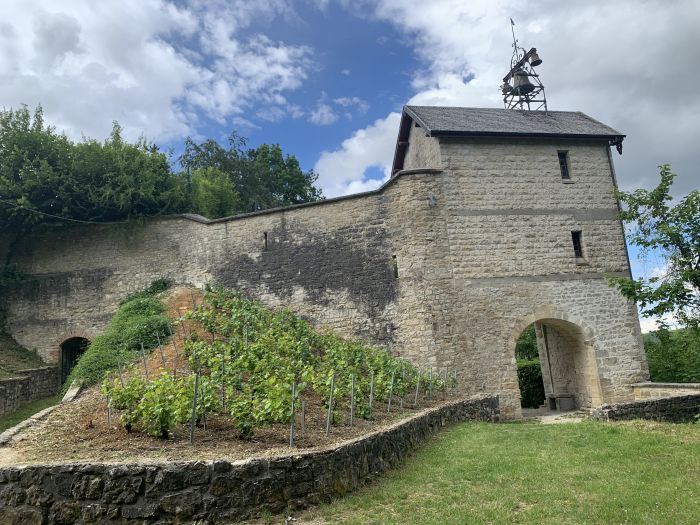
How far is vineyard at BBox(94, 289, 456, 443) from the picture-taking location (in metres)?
5.63

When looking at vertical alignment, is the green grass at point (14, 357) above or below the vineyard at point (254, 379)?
above

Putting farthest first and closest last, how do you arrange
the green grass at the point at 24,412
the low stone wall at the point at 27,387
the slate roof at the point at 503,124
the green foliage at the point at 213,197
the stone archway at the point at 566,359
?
the green foliage at the point at 213,197 → the slate roof at the point at 503,124 → the stone archway at the point at 566,359 → the low stone wall at the point at 27,387 → the green grass at the point at 24,412

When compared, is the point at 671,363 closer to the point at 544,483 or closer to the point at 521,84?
the point at 521,84

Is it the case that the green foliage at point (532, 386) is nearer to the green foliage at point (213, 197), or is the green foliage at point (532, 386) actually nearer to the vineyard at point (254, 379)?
the vineyard at point (254, 379)

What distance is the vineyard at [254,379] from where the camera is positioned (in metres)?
5.63

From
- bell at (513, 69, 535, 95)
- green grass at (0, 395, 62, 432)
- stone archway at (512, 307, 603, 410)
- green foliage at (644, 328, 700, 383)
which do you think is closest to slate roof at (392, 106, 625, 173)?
bell at (513, 69, 535, 95)

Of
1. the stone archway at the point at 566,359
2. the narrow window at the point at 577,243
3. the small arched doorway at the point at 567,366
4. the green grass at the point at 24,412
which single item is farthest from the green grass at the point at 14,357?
the narrow window at the point at 577,243

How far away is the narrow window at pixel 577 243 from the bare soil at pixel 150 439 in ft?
29.0

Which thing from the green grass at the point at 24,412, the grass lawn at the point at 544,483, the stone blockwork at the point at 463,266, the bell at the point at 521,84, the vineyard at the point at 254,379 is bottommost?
the grass lawn at the point at 544,483

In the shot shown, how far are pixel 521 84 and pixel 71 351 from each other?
59.5ft

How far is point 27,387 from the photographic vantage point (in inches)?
510

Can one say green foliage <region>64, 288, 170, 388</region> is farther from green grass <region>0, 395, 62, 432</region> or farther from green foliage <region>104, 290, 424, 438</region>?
green grass <region>0, 395, 62, 432</region>

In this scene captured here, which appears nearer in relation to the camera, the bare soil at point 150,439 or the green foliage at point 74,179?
the bare soil at point 150,439

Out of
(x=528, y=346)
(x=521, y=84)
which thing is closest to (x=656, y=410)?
(x=521, y=84)
